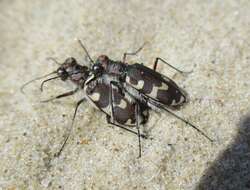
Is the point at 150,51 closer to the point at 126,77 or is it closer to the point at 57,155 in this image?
the point at 126,77

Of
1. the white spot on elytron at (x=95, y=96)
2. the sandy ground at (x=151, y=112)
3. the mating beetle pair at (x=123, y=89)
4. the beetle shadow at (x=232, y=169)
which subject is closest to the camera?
the beetle shadow at (x=232, y=169)

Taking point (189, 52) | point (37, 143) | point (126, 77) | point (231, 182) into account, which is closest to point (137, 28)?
point (189, 52)

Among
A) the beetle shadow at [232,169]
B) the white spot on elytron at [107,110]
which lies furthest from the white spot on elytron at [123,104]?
the beetle shadow at [232,169]

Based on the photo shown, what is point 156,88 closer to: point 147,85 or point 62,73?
point 147,85

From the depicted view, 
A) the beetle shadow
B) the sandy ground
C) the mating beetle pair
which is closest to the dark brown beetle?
the mating beetle pair

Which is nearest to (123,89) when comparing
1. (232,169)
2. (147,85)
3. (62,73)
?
(147,85)

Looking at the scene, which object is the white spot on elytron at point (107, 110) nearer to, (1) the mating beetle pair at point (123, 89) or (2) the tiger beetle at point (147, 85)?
(1) the mating beetle pair at point (123, 89)
